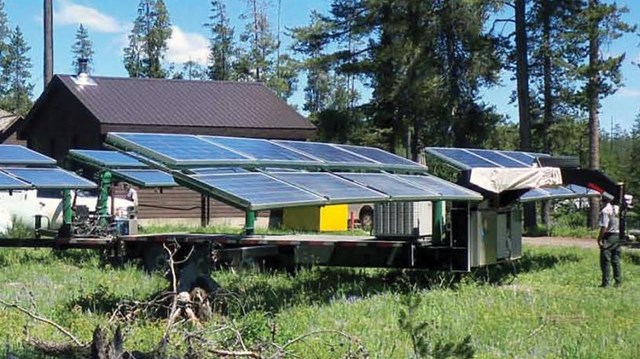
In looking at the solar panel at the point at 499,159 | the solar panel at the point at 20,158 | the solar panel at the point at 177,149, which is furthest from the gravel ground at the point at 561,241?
the solar panel at the point at 177,149

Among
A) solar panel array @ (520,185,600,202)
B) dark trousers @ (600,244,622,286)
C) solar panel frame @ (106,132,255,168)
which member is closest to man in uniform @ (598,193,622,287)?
dark trousers @ (600,244,622,286)

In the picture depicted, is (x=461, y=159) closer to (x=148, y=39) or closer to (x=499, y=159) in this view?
(x=499, y=159)

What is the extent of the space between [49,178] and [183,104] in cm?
1638

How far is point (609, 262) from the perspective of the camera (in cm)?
1468

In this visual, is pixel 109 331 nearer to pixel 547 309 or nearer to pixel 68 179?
pixel 547 309

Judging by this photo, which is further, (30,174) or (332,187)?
(30,174)

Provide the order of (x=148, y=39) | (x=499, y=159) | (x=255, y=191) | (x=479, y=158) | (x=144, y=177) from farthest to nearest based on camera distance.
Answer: (x=148, y=39) < (x=144, y=177) < (x=499, y=159) < (x=479, y=158) < (x=255, y=191)

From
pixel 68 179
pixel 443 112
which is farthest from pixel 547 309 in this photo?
pixel 443 112

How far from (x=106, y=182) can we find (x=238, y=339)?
505 inches

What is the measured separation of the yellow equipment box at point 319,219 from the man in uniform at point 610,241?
15.0 meters

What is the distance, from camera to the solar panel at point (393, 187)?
39.4ft

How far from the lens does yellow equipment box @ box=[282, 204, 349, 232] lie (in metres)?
29.7

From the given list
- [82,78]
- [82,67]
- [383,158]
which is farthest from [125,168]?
[82,67]

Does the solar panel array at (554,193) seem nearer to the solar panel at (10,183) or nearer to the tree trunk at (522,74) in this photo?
the solar panel at (10,183)
